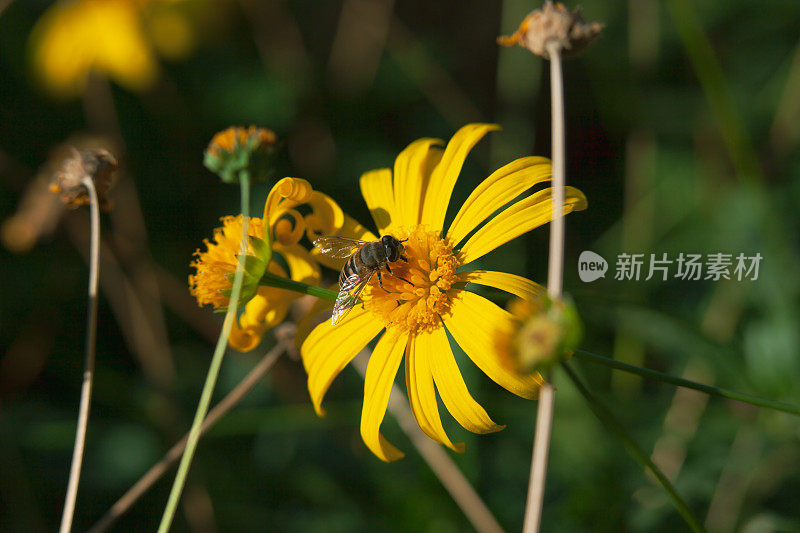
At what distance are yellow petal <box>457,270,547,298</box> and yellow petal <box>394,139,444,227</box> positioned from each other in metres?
0.23

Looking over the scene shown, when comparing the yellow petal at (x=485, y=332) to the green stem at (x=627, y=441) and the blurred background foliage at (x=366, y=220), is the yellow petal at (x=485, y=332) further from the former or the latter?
the blurred background foliage at (x=366, y=220)

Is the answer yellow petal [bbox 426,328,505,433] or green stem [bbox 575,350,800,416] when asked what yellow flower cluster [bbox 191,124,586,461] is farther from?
green stem [bbox 575,350,800,416]

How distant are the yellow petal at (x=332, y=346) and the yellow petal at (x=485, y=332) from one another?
0.67 ft

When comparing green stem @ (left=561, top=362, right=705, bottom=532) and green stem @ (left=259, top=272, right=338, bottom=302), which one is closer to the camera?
green stem @ (left=561, top=362, right=705, bottom=532)

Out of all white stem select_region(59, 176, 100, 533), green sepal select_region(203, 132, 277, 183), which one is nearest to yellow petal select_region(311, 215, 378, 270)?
green sepal select_region(203, 132, 277, 183)

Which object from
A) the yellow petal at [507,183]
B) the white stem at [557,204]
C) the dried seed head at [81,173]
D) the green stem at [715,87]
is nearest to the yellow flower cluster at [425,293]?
the yellow petal at [507,183]

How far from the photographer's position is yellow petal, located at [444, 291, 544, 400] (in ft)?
4.82

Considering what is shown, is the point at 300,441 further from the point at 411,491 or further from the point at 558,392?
the point at 558,392

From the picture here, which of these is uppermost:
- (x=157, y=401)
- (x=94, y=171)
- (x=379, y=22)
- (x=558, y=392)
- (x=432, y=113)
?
(x=379, y=22)

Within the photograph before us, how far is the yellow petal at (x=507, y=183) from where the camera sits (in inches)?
62.7

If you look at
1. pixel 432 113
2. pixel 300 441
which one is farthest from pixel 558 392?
pixel 432 113

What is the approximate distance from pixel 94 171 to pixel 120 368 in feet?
5.65

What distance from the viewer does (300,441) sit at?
2.92 meters

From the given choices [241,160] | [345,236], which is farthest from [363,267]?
[241,160]
